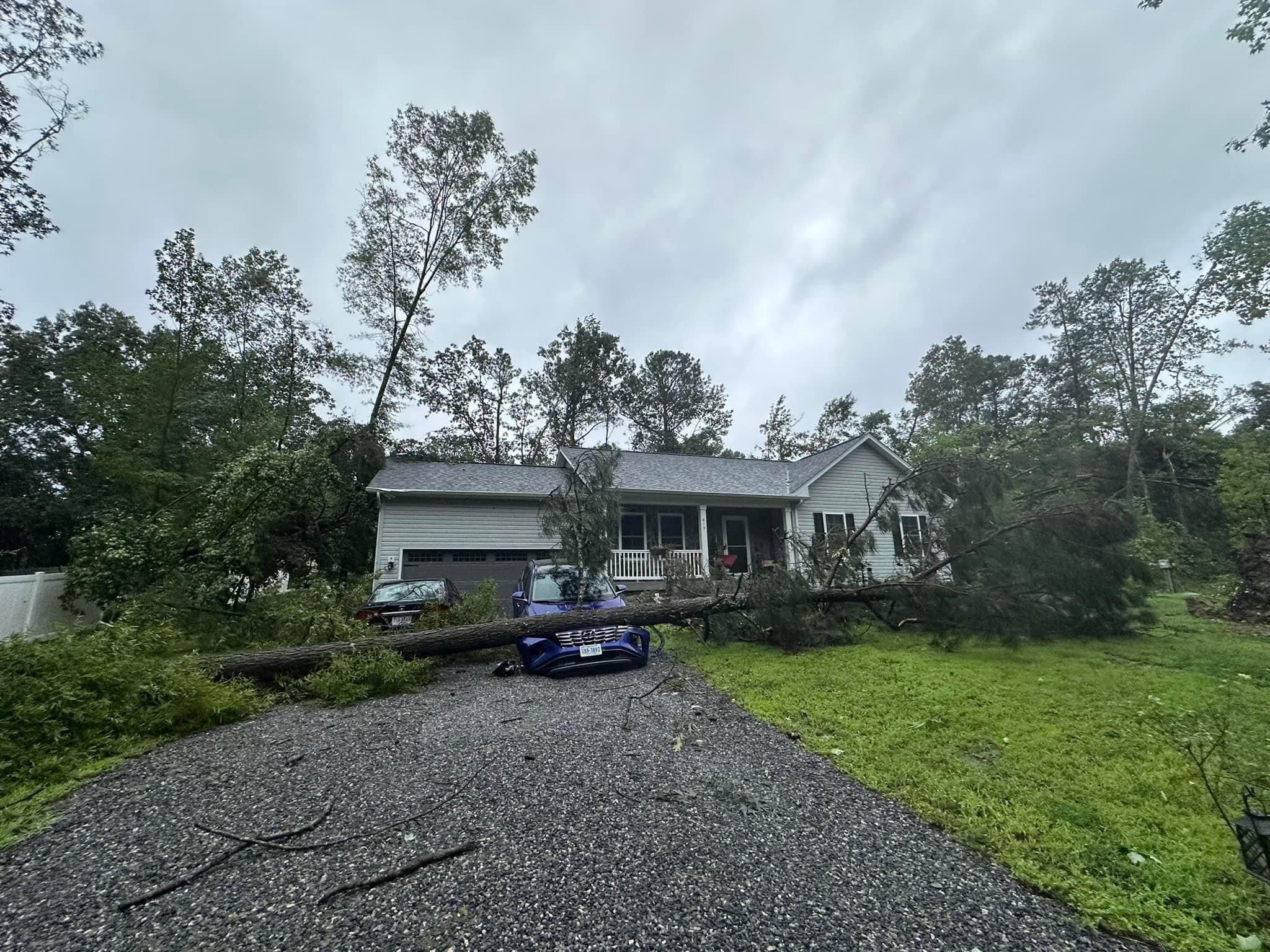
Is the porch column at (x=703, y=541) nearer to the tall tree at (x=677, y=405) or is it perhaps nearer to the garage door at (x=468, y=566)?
the garage door at (x=468, y=566)

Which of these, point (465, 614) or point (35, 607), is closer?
point (465, 614)

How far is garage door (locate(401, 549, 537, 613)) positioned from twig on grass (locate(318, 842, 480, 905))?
9.84 meters

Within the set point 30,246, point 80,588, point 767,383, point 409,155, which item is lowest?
point 80,588

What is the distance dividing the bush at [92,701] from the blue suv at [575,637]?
9.99 ft

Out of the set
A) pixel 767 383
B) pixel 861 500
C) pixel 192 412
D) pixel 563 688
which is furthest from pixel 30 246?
pixel 767 383

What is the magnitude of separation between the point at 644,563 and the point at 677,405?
753 inches

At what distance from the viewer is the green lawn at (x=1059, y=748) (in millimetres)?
2150

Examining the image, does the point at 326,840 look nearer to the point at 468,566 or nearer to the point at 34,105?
the point at 468,566

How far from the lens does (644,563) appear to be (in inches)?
541

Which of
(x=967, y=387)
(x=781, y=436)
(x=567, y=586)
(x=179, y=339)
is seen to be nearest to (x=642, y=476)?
(x=567, y=586)

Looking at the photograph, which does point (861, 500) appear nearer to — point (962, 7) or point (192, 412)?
point (962, 7)

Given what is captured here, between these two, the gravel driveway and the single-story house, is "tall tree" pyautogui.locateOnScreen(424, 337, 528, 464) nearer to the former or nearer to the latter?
the single-story house

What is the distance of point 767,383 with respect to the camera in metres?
29.2

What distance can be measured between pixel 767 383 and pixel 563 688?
26411 millimetres
